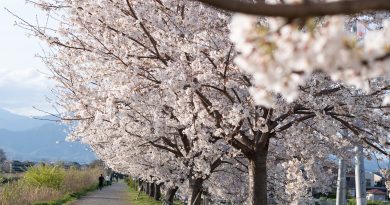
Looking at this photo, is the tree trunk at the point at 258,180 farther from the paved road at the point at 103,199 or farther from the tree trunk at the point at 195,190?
the paved road at the point at 103,199

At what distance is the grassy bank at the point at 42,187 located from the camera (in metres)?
20.4

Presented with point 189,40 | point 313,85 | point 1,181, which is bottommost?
point 1,181

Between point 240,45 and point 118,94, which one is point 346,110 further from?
point 240,45

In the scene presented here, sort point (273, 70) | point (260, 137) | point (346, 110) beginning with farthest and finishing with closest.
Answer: point (260, 137) → point (346, 110) → point (273, 70)

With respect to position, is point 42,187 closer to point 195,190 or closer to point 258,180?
point 195,190

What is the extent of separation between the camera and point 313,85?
8.40 metres

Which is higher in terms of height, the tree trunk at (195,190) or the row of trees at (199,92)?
the row of trees at (199,92)

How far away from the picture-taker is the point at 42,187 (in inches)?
1094

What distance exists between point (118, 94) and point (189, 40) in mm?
2112

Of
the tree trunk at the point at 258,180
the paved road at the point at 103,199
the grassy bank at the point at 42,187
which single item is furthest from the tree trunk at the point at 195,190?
the paved road at the point at 103,199

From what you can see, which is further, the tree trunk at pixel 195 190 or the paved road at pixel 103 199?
the paved road at pixel 103 199

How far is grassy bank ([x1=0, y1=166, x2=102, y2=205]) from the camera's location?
2041 cm

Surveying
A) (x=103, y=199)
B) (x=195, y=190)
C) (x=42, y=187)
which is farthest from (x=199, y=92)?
(x=103, y=199)

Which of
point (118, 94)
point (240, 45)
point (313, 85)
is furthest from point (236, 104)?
point (240, 45)
